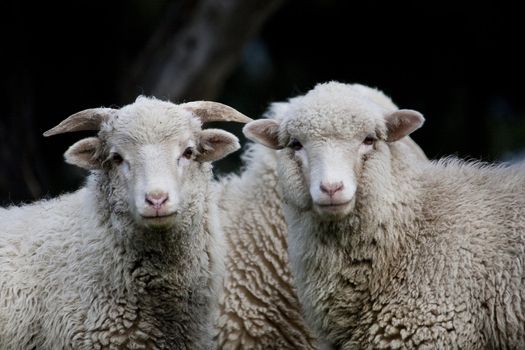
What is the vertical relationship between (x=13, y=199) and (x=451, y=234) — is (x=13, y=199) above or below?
above

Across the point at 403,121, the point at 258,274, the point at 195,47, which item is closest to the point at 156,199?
the point at 403,121

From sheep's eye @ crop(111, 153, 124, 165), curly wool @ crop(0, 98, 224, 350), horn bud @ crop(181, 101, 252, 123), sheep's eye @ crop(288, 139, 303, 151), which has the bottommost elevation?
curly wool @ crop(0, 98, 224, 350)

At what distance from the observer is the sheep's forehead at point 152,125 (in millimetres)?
7309

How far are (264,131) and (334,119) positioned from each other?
25.1 inches

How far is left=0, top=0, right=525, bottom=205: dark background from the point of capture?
44.7ft

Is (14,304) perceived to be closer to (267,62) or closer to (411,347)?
(411,347)

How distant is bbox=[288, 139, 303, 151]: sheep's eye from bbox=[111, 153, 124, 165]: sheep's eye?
3.61ft

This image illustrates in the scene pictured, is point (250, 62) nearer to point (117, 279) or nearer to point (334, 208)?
point (117, 279)

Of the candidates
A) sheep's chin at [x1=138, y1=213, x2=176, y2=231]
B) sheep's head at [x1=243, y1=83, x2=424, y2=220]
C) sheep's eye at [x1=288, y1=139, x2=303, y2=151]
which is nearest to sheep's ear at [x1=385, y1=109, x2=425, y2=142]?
sheep's head at [x1=243, y1=83, x2=424, y2=220]

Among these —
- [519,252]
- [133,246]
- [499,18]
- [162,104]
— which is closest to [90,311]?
[133,246]

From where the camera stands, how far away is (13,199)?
1302 centimetres

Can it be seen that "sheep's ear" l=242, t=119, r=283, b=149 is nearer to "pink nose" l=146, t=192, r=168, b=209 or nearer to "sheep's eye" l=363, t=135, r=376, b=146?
"sheep's eye" l=363, t=135, r=376, b=146

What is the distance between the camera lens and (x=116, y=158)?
7418 mm

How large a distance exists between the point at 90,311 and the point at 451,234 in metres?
2.35
